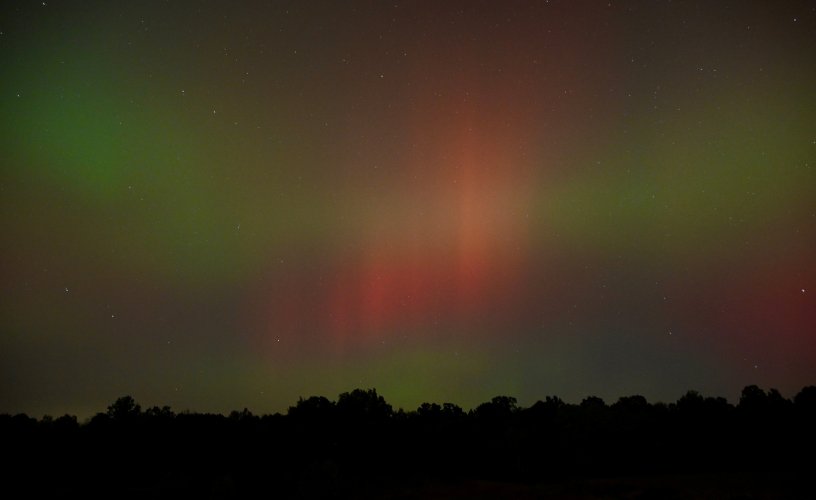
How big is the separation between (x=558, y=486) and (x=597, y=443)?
18.1 feet

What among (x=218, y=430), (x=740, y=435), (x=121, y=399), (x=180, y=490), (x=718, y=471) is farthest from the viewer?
(x=121, y=399)

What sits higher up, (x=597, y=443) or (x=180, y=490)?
(x=597, y=443)

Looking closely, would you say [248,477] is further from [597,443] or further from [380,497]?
[597,443]

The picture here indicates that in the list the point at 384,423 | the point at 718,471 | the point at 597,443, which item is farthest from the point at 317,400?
the point at 718,471

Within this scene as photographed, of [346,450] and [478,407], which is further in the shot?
[478,407]

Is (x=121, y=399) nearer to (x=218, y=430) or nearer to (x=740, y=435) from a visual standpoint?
(x=218, y=430)

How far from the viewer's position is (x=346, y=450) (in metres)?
33.9

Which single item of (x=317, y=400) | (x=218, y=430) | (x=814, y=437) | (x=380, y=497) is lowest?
(x=380, y=497)

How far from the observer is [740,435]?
31719mm

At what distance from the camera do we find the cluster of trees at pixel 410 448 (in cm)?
2941

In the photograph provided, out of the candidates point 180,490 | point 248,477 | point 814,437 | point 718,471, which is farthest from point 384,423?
point 814,437

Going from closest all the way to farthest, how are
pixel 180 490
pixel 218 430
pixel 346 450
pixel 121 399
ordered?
pixel 180 490
pixel 346 450
pixel 218 430
pixel 121 399

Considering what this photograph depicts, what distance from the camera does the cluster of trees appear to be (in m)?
29.4

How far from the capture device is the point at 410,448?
34.9m
